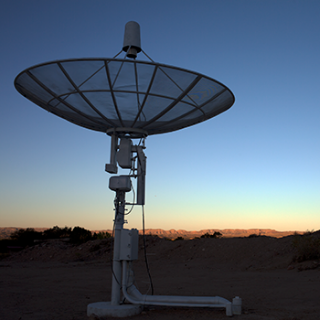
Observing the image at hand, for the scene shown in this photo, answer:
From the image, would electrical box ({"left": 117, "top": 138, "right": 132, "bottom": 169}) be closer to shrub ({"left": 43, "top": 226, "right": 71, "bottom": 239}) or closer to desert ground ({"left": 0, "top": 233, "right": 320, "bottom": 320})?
desert ground ({"left": 0, "top": 233, "right": 320, "bottom": 320})

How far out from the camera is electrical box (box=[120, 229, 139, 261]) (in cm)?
709

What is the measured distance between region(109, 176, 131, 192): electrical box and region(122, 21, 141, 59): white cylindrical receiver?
2797 mm

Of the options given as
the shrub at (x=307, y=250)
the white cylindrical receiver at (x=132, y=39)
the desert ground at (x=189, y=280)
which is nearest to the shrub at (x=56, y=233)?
the desert ground at (x=189, y=280)

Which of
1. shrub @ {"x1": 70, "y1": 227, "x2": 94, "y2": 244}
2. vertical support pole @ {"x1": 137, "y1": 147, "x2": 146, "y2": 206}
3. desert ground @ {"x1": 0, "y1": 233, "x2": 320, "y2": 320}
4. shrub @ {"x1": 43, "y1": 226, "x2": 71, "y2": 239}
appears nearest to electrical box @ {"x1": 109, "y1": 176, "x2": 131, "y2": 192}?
vertical support pole @ {"x1": 137, "y1": 147, "x2": 146, "y2": 206}

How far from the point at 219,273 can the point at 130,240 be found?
821 centimetres

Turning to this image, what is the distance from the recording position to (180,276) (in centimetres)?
1352

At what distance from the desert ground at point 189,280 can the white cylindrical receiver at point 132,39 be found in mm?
4516

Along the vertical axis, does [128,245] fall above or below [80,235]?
below

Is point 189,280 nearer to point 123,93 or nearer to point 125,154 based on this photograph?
point 125,154

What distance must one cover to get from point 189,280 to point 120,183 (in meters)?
6.63

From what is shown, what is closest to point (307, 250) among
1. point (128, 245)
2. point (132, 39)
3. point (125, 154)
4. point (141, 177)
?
point (141, 177)

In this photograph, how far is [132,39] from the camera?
25.2ft

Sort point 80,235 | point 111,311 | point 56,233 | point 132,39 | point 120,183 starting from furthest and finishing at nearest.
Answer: point 56,233 < point 80,235 < point 132,39 < point 120,183 < point 111,311

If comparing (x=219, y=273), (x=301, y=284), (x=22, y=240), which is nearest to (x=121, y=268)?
(x=301, y=284)
